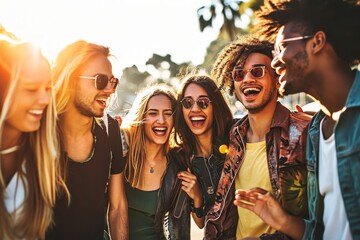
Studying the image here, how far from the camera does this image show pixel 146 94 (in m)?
5.03

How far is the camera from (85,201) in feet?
11.9

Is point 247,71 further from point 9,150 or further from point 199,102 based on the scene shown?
point 9,150

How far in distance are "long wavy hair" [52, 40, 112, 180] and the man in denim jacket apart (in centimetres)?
180

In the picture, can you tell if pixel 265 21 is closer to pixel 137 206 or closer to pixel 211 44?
pixel 137 206

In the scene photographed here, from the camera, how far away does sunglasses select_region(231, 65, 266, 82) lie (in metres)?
4.22

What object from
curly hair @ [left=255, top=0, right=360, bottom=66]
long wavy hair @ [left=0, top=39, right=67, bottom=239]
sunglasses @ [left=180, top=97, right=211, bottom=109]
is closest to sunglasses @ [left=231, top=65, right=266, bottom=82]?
sunglasses @ [left=180, top=97, right=211, bottom=109]

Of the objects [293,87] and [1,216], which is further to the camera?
[293,87]

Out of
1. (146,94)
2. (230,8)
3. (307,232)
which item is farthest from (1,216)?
(230,8)

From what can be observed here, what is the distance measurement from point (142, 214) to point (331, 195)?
219 cm

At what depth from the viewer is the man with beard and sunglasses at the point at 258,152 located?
3.62 m

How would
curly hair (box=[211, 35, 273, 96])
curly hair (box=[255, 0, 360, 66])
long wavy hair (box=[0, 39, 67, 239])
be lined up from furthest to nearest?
curly hair (box=[211, 35, 273, 96])
curly hair (box=[255, 0, 360, 66])
long wavy hair (box=[0, 39, 67, 239])

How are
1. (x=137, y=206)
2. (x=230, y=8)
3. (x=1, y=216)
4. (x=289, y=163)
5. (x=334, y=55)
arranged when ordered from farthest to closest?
(x=230, y=8), (x=137, y=206), (x=289, y=163), (x=334, y=55), (x=1, y=216)

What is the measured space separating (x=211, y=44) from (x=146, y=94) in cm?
7409

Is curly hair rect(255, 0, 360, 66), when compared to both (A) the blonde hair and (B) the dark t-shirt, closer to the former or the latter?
(A) the blonde hair
